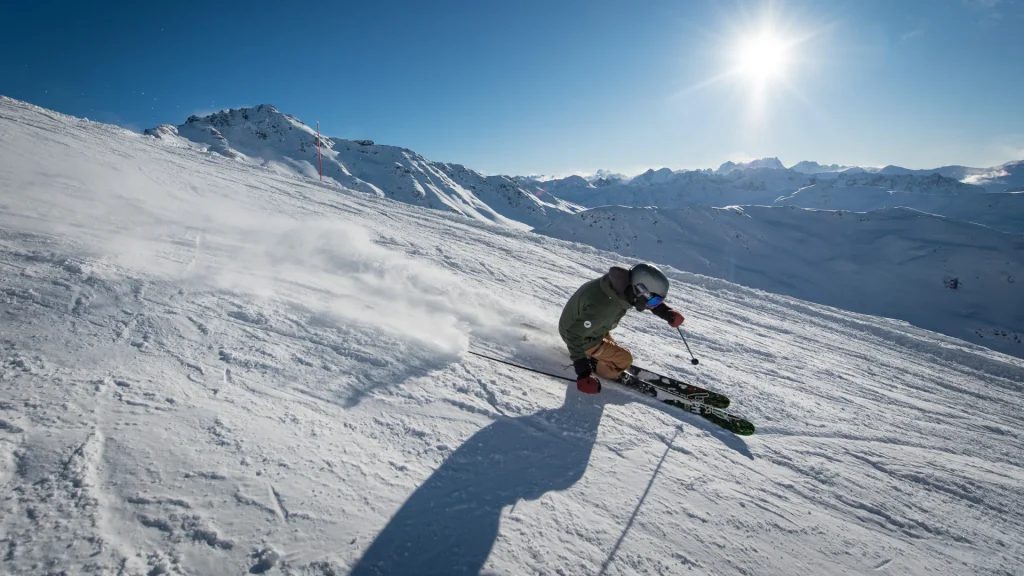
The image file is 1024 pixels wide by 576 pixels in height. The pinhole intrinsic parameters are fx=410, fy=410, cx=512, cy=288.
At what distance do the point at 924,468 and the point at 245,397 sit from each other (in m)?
6.28

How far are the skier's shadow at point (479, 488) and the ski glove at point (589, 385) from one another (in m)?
0.29

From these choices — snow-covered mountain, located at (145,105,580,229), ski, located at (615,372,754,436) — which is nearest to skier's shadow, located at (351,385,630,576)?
ski, located at (615,372,754,436)

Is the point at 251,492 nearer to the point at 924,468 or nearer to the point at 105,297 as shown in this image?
the point at 105,297

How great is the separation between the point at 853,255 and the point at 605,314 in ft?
153

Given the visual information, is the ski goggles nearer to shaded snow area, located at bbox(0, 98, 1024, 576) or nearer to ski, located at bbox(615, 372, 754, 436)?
ski, located at bbox(615, 372, 754, 436)

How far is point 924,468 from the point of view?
4.16m

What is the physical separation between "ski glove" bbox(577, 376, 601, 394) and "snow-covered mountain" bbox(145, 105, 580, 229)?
118m

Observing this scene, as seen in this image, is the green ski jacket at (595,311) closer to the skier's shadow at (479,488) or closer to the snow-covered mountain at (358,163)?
the skier's shadow at (479,488)

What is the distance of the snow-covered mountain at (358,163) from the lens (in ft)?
427

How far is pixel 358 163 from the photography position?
154375 mm

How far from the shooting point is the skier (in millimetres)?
4141

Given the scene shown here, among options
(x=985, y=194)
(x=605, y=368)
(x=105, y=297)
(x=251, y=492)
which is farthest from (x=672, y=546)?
(x=985, y=194)

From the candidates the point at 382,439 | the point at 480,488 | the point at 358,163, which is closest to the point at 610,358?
the point at 480,488

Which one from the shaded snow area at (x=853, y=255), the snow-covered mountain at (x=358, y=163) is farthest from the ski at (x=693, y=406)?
the snow-covered mountain at (x=358, y=163)
